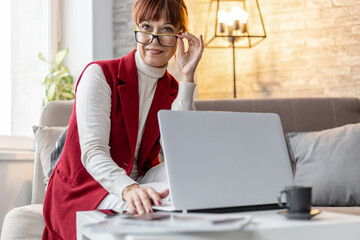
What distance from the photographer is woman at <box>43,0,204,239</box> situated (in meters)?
1.46

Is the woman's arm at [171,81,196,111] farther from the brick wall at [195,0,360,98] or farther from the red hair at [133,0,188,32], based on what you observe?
the brick wall at [195,0,360,98]

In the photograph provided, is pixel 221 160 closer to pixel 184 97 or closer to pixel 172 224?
pixel 172 224

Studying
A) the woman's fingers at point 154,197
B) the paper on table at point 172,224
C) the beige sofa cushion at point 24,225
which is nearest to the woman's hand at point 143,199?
the woman's fingers at point 154,197

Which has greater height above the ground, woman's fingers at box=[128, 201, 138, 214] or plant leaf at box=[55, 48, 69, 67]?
plant leaf at box=[55, 48, 69, 67]

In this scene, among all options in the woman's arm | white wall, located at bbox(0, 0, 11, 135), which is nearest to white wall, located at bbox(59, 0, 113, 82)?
white wall, located at bbox(0, 0, 11, 135)

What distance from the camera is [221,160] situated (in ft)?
3.61

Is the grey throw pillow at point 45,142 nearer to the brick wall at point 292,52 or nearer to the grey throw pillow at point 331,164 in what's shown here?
the grey throw pillow at point 331,164

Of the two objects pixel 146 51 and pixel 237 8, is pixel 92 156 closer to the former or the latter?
pixel 146 51

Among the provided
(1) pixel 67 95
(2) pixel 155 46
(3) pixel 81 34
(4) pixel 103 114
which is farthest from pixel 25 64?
(4) pixel 103 114

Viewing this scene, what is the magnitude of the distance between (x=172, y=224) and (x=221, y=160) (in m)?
0.29

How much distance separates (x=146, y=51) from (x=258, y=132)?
0.68 meters

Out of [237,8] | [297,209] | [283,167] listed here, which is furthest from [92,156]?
[237,8]

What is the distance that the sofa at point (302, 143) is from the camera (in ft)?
6.02

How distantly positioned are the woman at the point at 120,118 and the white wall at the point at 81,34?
186cm
